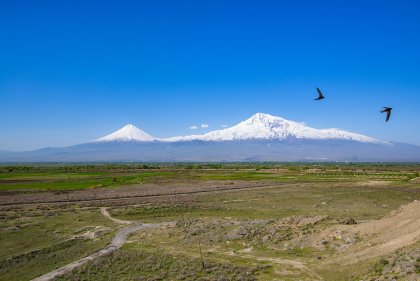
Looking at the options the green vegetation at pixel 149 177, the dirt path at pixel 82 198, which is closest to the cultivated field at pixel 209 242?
the dirt path at pixel 82 198

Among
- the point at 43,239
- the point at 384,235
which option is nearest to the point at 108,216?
the point at 43,239

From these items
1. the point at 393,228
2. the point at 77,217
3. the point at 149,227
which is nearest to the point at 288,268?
the point at 393,228

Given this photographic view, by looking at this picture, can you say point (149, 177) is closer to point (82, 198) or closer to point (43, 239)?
point (82, 198)

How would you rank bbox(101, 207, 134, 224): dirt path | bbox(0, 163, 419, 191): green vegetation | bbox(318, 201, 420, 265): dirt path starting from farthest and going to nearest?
bbox(0, 163, 419, 191): green vegetation, bbox(101, 207, 134, 224): dirt path, bbox(318, 201, 420, 265): dirt path

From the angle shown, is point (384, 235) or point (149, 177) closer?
point (384, 235)

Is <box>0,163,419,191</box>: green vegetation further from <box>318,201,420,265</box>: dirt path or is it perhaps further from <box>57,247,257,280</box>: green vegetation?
<box>318,201,420,265</box>: dirt path

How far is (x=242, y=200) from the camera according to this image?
216 ft

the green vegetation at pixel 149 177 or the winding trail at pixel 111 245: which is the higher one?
the green vegetation at pixel 149 177

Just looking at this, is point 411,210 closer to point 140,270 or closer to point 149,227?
point 140,270

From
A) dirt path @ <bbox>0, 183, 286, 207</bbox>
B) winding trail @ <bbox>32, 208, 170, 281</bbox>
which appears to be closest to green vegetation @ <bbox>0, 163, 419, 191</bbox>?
dirt path @ <bbox>0, 183, 286, 207</bbox>

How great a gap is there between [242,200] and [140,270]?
3883 centimetres

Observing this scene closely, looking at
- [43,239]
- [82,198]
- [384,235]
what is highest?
[384,235]

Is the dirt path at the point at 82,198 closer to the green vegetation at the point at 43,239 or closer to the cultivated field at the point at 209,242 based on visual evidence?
the cultivated field at the point at 209,242

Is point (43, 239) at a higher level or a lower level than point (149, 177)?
lower
